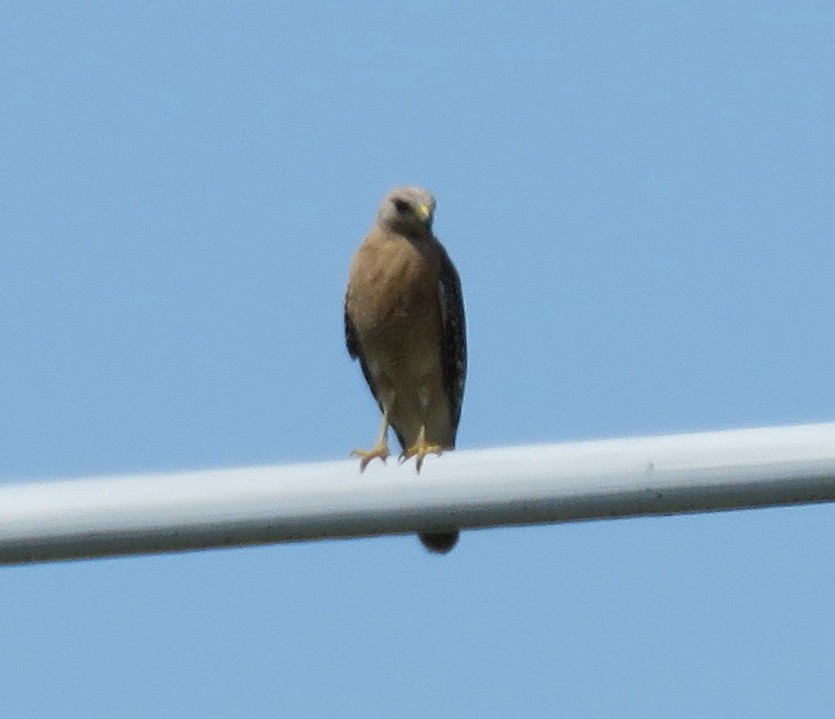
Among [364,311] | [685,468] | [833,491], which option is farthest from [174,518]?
[364,311]

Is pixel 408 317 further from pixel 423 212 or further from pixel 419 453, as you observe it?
pixel 419 453

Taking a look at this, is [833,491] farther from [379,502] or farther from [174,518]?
[174,518]

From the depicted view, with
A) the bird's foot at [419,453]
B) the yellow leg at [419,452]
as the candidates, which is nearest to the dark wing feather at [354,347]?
the yellow leg at [419,452]

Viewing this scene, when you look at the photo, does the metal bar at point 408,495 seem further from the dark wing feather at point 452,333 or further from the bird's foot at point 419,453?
the dark wing feather at point 452,333

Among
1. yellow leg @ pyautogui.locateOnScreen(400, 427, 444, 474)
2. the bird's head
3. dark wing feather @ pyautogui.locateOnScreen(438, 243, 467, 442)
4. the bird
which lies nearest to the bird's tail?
yellow leg @ pyautogui.locateOnScreen(400, 427, 444, 474)

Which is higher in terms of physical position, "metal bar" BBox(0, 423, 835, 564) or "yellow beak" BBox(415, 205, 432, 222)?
"yellow beak" BBox(415, 205, 432, 222)

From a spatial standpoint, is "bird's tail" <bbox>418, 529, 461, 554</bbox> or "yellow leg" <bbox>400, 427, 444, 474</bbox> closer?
"yellow leg" <bbox>400, 427, 444, 474</bbox>

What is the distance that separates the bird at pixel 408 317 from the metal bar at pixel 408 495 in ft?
15.7

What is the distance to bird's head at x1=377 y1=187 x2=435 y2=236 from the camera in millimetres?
9039

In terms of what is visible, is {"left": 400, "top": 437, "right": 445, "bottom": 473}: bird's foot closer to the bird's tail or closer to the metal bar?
the metal bar

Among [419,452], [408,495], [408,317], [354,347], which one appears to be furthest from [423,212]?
[408,495]

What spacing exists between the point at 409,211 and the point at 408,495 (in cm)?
531

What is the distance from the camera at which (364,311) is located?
8.98m

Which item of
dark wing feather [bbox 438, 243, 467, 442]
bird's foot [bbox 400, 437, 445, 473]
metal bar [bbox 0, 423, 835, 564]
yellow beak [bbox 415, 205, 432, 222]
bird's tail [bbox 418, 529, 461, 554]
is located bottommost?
metal bar [bbox 0, 423, 835, 564]
